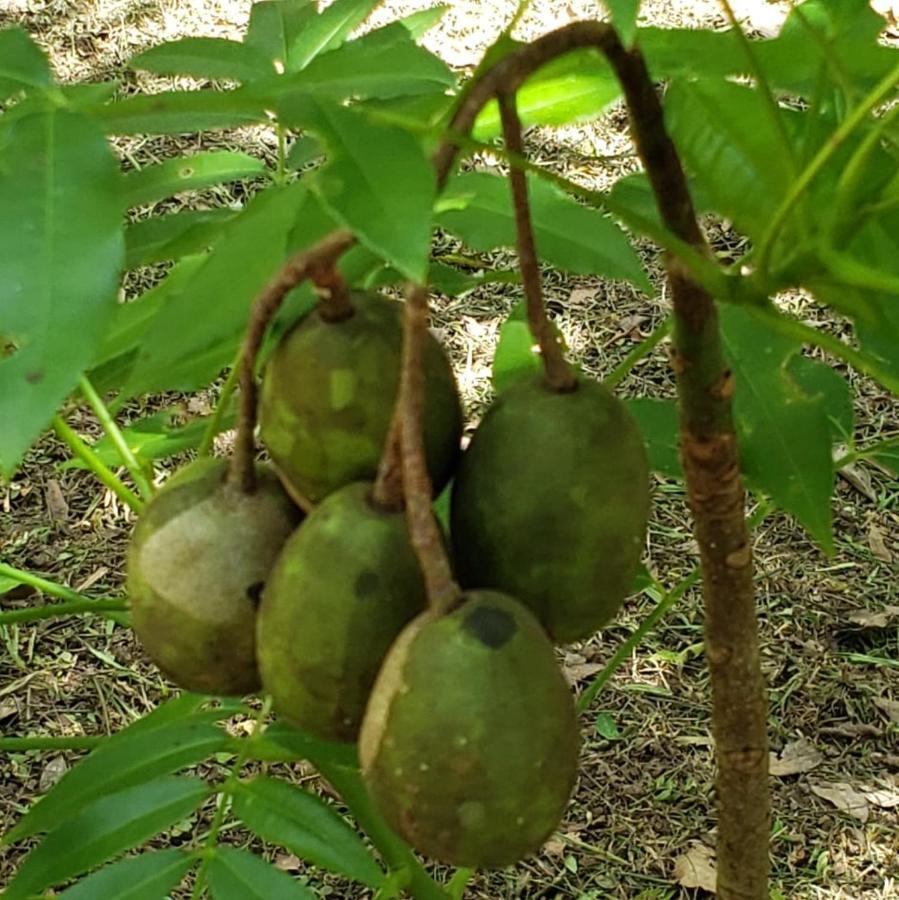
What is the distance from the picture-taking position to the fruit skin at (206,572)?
2.27 ft

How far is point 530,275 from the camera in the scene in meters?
0.69

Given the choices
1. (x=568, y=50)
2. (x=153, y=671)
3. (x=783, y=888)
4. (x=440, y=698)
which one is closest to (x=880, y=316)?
(x=568, y=50)

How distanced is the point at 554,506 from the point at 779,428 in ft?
1.14

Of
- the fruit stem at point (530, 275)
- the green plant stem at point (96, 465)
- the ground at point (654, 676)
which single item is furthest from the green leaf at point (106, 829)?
the ground at point (654, 676)

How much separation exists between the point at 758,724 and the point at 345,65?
58 centimetres

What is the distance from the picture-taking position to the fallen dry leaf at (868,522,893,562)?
87.0 inches

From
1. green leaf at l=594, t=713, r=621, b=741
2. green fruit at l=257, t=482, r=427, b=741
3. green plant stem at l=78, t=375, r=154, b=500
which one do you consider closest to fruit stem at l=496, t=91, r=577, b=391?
green fruit at l=257, t=482, r=427, b=741

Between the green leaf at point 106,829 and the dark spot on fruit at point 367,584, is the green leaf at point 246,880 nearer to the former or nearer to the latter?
the green leaf at point 106,829

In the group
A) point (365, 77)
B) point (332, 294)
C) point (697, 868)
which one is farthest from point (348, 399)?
point (697, 868)

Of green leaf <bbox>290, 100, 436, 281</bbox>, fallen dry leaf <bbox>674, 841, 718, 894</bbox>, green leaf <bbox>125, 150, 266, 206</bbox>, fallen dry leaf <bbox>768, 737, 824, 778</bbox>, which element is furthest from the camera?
fallen dry leaf <bbox>768, 737, 824, 778</bbox>

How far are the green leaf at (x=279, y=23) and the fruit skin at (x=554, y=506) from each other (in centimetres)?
46

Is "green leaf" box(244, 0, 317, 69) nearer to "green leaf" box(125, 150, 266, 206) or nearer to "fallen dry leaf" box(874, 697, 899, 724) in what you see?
"green leaf" box(125, 150, 266, 206)

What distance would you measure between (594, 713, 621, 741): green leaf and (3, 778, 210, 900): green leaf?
1079 millimetres

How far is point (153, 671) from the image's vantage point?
2.15m
